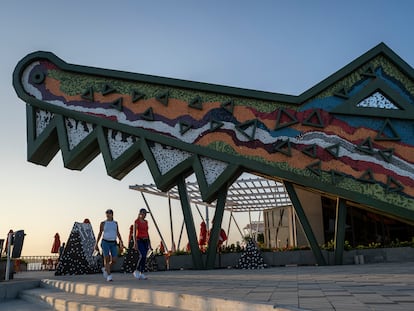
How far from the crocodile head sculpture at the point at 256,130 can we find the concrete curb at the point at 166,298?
7.92 metres

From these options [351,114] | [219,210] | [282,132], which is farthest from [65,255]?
[351,114]

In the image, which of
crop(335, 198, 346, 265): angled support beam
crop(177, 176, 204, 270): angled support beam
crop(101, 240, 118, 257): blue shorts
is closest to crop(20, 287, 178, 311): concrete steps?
crop(101, 240, 118, 257): blue shorts

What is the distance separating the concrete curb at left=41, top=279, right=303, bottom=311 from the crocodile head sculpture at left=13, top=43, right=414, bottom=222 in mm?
7925

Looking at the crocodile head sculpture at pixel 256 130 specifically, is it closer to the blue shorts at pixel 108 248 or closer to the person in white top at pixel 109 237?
the person in white top at pixel 109 237

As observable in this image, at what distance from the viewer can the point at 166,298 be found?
613 cm

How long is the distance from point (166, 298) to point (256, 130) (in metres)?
10.7

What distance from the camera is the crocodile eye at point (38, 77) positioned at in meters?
18.4

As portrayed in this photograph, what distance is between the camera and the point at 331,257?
53.4 feet

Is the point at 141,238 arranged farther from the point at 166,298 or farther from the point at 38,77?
the point at 38,77

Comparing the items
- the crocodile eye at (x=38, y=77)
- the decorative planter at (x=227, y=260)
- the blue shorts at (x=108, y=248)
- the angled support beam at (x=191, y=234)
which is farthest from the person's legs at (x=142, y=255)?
the crocodile eye at (x=38, y=77)

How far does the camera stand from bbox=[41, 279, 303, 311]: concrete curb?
469 centimetres

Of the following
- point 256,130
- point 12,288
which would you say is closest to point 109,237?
point 12,288

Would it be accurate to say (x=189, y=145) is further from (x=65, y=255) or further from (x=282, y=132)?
(x=65, y=255)

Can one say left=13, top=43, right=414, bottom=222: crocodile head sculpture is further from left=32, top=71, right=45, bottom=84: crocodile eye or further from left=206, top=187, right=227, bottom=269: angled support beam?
left=32, top=71, right=45, bottom=84: crocodile eye
